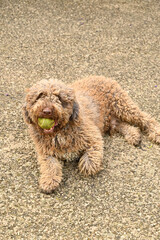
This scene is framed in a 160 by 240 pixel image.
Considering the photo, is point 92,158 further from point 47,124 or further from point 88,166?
point 47,124

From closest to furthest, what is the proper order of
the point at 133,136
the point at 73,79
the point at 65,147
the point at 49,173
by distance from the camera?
1. the point at 49,173
2. the point at 65,147
3. the point at 133,136
4. the point at 73,79

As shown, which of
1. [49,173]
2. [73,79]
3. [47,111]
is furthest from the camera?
[73,79]

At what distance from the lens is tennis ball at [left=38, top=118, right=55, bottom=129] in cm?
316

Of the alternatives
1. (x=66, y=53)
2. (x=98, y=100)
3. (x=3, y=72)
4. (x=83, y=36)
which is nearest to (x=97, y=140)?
(x=98, y=100)

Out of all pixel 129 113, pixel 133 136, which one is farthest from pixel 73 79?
pixel 133 136

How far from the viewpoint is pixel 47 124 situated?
319 cm

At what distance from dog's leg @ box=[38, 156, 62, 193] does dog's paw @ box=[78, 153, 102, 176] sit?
25cm

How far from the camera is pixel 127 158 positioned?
153 inches

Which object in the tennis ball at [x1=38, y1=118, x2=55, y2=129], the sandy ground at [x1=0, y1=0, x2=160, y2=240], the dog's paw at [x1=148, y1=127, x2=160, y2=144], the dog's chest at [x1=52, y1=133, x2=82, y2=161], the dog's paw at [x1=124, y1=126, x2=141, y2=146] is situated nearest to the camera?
the sandy ground at [x1=0, y1=0, x2=160, y2=240]

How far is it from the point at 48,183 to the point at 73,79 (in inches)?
107

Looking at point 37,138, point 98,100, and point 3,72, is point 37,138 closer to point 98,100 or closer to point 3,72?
point 98,100

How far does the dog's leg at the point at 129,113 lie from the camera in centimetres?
432

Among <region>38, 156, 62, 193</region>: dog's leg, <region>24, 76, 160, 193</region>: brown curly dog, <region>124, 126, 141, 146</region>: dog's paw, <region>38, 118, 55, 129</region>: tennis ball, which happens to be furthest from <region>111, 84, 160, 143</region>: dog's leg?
<region>38, 118, 55, 129</region>: tennis ball

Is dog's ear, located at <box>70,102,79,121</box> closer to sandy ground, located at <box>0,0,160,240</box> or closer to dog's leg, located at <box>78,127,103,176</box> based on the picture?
dog's leg, located at <box>78,127,103,176</box>
